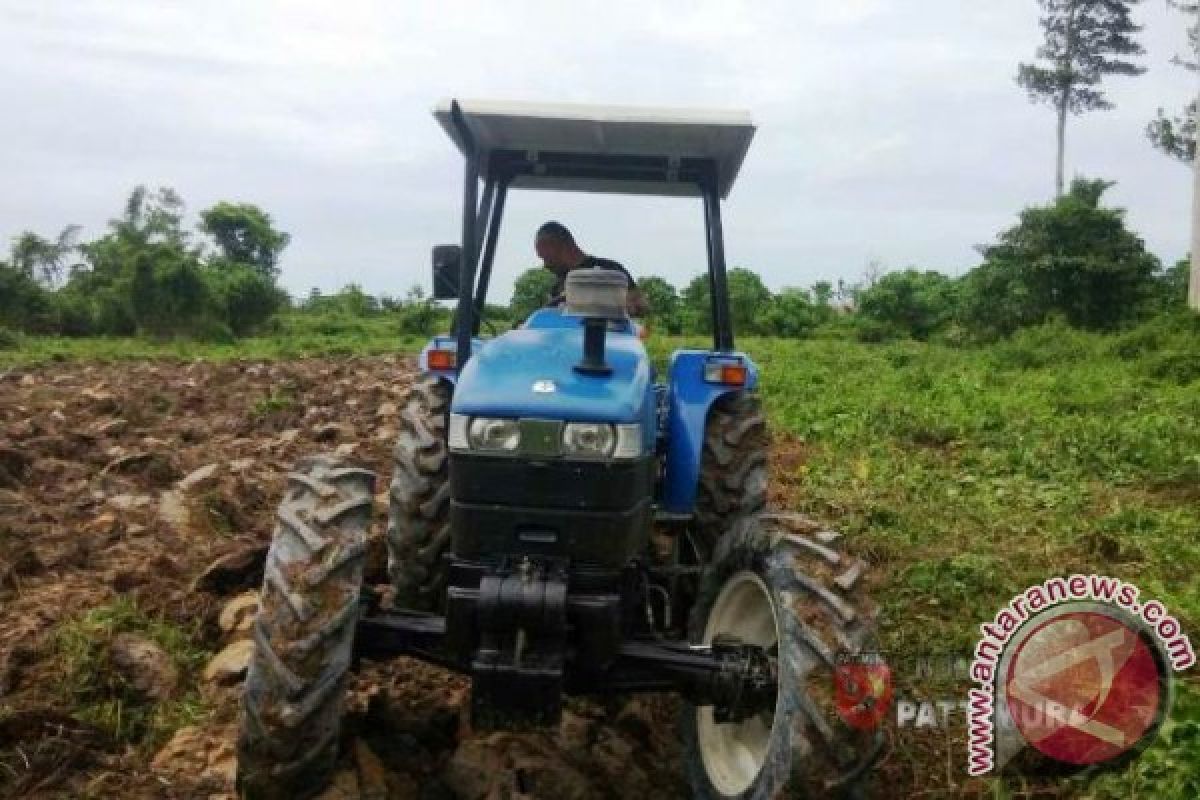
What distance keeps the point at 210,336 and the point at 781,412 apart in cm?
2503

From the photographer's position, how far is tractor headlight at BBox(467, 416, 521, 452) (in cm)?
349

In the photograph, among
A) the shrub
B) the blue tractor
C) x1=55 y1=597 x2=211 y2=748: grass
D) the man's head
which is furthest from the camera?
the shrub

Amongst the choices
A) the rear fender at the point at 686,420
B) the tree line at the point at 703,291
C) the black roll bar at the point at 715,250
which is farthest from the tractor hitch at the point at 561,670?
the tree line at the point at 703,291

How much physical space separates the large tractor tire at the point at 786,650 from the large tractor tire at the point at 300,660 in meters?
1.17

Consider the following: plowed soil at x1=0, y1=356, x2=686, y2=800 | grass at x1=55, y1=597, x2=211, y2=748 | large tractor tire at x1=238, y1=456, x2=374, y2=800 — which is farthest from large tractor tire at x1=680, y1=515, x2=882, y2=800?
grass at x1=55, y1=597, x2=211, y2=748

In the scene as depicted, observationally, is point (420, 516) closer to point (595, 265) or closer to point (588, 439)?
point (588, 439)

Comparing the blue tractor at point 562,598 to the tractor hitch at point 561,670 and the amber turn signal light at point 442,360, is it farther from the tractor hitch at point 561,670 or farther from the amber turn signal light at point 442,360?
the amber turn signal light at point 442,360

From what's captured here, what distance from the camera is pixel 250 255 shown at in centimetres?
4672

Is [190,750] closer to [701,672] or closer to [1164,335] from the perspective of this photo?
[701,672]

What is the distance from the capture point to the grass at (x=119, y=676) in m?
4.11

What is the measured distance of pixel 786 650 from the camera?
10.6 ft

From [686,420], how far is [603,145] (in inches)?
48.0

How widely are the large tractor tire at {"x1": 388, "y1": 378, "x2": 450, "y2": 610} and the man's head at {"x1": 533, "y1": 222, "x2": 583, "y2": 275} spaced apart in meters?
1.12

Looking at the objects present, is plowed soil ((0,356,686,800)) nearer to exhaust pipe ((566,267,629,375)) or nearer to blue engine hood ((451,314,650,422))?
blue engine hood ((451,314,650,422))
